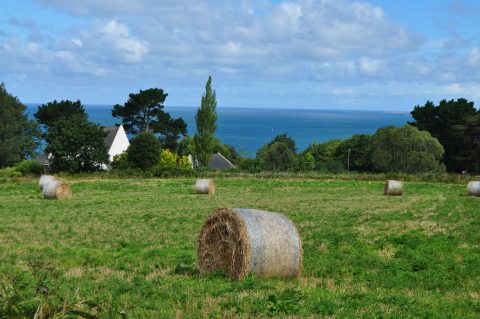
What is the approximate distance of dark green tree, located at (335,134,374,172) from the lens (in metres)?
103

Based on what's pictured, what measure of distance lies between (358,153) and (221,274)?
97680 millimetres

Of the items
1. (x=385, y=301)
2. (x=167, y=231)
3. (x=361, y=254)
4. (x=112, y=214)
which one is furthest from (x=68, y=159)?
(x=385, y=301)

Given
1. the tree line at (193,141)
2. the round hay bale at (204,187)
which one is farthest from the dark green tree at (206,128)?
the round hay bale at (204,187)

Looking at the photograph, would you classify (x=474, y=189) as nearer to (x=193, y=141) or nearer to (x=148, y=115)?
(x=193, y=141)

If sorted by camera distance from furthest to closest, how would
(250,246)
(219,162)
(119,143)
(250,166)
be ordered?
(219,162), (119,143), (250,166), (250,246)

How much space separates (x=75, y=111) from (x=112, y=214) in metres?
85.4

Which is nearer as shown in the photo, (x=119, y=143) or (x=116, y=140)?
(x=116, y=140)

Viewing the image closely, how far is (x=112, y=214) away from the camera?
85.9ft

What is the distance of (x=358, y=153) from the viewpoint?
10719 centimetres

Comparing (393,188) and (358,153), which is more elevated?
(358,153)

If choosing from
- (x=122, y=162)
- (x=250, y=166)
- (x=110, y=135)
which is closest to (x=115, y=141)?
(x=110, y=135)

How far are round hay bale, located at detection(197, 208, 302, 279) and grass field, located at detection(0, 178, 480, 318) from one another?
0.33 meters

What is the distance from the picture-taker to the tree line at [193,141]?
215 feet

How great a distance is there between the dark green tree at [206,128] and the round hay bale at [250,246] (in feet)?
224
